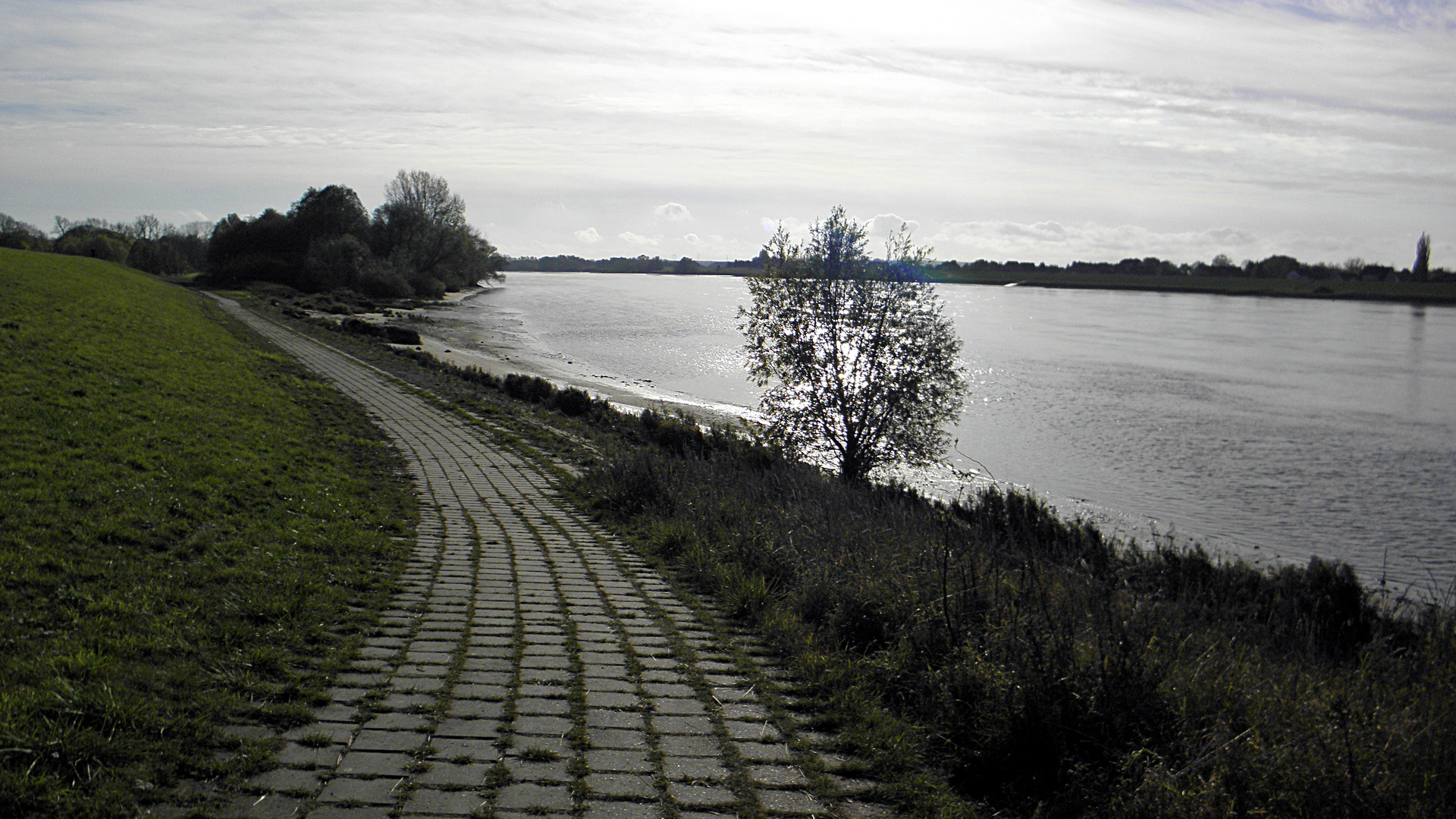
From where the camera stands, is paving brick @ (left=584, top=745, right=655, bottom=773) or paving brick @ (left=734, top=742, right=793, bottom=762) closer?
paving brick @ (left=584, top=745, right=655, bottom=773)

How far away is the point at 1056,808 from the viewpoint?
128 inches

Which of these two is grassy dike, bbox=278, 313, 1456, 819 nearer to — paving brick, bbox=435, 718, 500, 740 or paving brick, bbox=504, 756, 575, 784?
paving brick, bbox=504, 756, 575, 784

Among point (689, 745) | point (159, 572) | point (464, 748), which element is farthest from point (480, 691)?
point (159, 572)

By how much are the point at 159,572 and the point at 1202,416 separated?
32942 millimetres

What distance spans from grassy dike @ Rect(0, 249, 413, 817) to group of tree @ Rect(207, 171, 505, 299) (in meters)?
69.6

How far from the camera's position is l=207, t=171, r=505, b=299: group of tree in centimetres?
7575

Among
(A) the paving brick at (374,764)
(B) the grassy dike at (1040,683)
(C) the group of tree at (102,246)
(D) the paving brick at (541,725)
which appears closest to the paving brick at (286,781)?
(A) the paving brick at (374,764)

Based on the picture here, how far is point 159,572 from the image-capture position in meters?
Answer: 5.05

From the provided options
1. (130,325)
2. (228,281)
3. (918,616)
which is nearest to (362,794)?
(918,616)

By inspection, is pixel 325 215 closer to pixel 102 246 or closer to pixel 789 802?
pixel 102 246

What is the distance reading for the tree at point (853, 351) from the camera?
20297 millimetres

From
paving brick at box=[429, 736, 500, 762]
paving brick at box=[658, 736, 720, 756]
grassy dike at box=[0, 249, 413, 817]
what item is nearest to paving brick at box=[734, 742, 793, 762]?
paving brick at box=[658, 736, 720, 756]

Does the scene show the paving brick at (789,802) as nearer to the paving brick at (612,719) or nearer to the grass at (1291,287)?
the paving brick at (612,719)

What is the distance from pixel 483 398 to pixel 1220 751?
17532 mm
